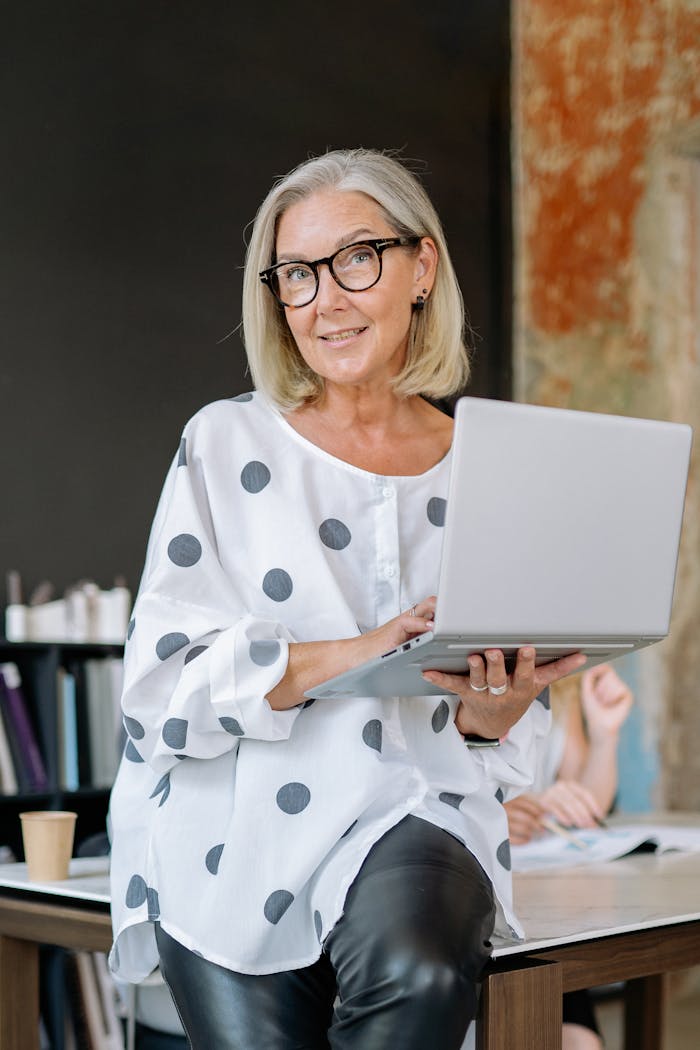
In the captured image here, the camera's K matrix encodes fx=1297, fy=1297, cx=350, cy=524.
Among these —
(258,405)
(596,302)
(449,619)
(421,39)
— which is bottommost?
(449,619)

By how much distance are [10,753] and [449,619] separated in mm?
2344

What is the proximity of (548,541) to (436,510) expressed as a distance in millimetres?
360

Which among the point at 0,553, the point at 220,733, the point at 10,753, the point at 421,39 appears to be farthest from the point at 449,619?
the point at 421,39

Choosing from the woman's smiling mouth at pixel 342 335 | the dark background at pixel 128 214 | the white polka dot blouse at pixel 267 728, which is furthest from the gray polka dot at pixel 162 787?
the dark background at pixel 128 214

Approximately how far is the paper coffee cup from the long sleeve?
13.3 inches

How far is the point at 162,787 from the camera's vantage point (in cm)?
153

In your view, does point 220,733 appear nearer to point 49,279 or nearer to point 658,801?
point 49,279

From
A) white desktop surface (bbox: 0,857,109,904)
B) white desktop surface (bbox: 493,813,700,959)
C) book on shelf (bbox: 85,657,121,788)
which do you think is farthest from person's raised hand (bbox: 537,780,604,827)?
book on shelf (bbox: 85,657,121,788)

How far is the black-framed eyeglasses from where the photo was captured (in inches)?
65.1

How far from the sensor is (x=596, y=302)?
16.7 ft

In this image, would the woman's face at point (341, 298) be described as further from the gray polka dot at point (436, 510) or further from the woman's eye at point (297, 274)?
the gray polka dot at point (436, 510)

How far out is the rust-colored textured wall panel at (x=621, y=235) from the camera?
5.00 m

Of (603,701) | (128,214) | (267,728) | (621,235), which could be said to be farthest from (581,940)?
(621,235)

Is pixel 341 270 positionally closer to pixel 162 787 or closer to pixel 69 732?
pixel 162 787
